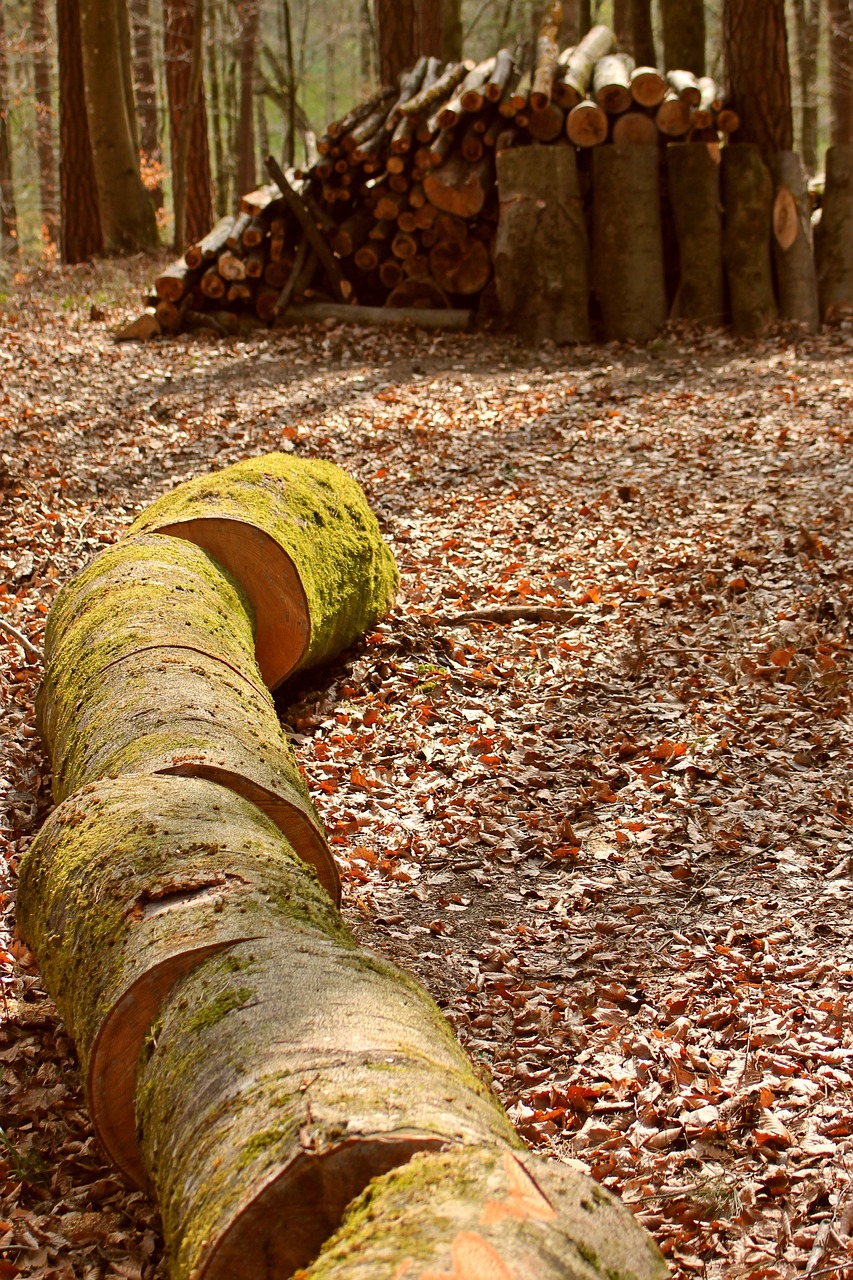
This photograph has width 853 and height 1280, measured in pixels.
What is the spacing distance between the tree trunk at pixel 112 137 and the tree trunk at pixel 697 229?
27.2 ft

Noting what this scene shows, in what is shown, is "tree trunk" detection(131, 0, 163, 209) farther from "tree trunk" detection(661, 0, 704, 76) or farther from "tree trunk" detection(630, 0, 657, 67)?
"tree trunk" detection(661, 0, 704, 76)

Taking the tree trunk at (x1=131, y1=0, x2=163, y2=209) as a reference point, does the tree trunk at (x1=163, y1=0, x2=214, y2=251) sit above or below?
below

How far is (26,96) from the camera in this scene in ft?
88.3

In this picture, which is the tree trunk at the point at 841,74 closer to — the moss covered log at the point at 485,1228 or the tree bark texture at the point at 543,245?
the tree bark texture at the point at 543,245

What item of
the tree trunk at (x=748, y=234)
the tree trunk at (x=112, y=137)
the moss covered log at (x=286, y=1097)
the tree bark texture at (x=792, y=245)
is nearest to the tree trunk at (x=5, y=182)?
the tree trunk at (x=112, y=137)

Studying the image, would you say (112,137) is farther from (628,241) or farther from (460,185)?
(628,241)

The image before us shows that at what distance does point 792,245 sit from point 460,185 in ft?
10.6

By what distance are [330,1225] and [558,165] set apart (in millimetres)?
9904

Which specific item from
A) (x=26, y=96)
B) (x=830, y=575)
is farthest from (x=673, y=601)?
(x=26, y=96)

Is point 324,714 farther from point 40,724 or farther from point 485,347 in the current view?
point 485,347

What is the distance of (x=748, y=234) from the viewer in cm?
1032

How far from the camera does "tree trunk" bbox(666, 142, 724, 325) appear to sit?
1019 cm

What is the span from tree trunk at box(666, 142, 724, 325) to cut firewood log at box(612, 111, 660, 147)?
25cm

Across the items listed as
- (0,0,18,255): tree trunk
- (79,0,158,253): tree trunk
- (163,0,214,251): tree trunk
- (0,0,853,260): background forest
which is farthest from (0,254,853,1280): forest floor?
(0,0,18,255): tree trunk
